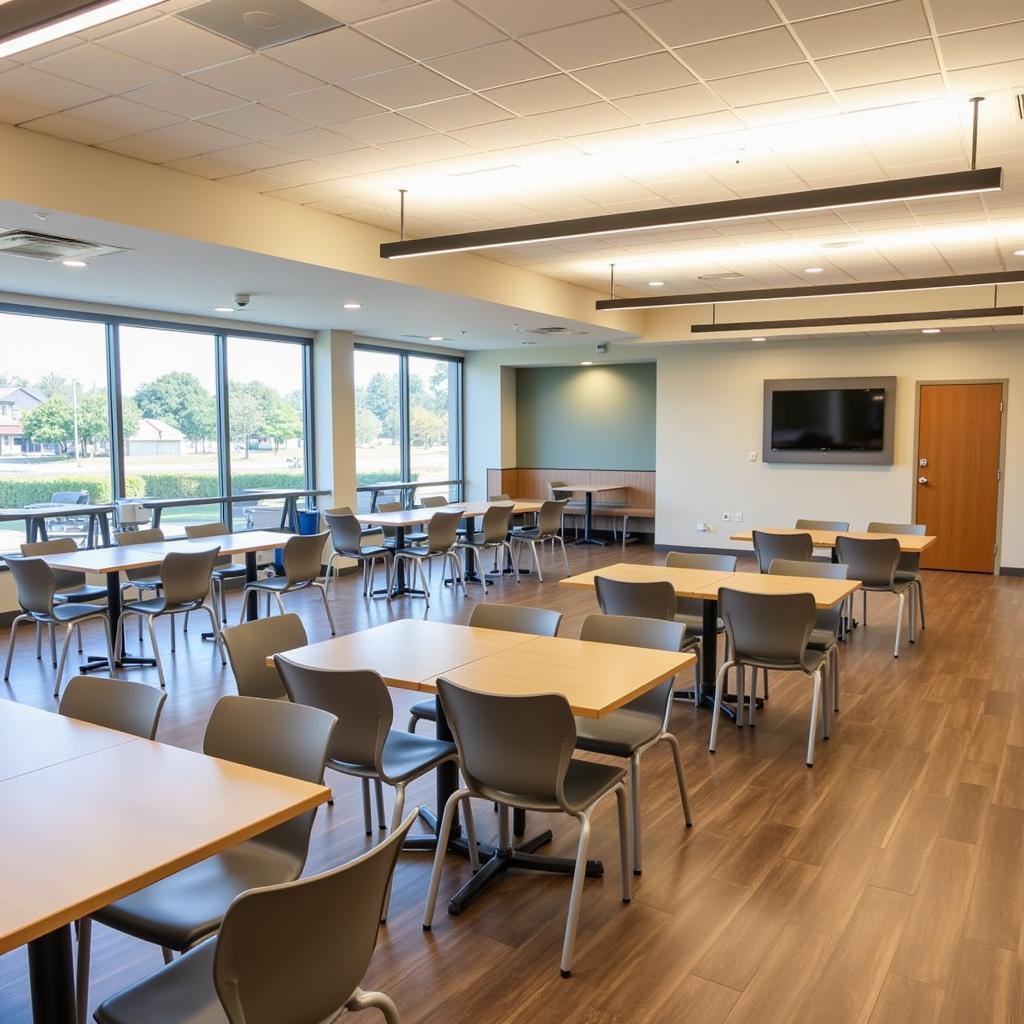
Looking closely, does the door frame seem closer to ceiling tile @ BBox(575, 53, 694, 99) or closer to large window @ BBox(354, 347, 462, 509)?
large window @ BBox(354, 347, 462, 509)

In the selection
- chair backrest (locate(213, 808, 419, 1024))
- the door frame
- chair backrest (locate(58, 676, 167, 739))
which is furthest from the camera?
the door frame

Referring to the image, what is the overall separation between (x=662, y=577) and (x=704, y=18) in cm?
297

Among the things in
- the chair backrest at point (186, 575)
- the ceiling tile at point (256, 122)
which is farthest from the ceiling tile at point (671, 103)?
the chair backrest at point (186, 575)

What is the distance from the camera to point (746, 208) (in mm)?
4574

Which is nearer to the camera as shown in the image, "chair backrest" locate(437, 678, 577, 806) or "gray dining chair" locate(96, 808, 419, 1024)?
"gray dining chair" locate(96, 808, 419, 1024)

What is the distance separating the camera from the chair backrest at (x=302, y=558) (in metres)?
6.69

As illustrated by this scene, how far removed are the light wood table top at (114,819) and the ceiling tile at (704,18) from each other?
289cm

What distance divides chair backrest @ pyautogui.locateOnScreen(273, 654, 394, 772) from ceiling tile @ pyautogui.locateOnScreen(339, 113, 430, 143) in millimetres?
2762

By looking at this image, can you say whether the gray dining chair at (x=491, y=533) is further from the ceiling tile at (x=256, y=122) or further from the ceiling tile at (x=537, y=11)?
the ceiling tile at (x=537, y=11)

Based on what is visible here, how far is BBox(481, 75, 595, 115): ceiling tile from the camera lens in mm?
3936

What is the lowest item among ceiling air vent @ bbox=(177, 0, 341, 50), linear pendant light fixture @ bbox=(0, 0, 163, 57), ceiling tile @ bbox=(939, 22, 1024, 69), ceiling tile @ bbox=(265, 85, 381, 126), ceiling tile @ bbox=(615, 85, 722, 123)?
linear pendant light fixture @ bbox=(0, 0, 163, 57)

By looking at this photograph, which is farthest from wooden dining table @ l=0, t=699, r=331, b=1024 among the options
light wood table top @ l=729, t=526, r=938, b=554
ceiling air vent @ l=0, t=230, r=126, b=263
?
light wood table top @ l=729, t=526, r=938, b=554

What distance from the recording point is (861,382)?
1031 cm

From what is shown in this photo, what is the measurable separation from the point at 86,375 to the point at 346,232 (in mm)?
3360
